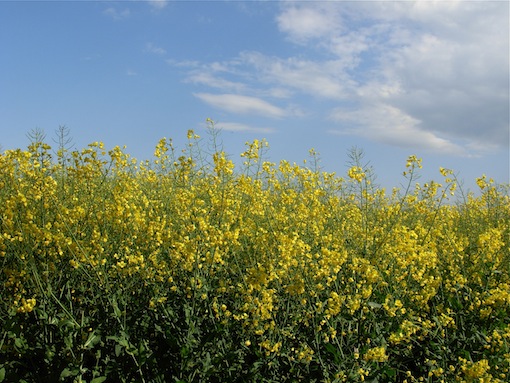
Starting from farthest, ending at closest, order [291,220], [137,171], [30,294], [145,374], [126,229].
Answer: [137,171], [291,220], [126,229], [30,294], [145,374]

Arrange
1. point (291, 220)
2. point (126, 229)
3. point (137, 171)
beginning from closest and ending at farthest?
1. point (126, 229)
2. point (291, 220)
3. point (137, 171)

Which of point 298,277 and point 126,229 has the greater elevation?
point 126,229

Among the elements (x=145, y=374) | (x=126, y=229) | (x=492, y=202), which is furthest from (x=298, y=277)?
(x=492, y=202)

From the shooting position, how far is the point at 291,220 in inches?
183

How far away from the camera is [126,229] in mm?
3785

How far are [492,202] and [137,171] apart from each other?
17.7 ft

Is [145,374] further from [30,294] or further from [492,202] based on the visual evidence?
[492,202]

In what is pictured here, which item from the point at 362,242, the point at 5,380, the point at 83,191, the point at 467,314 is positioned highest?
the point at 83,191

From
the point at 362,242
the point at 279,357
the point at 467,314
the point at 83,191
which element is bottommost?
the point at 279,357

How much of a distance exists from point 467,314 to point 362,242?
92cm

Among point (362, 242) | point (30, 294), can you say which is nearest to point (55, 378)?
point (30, 294)

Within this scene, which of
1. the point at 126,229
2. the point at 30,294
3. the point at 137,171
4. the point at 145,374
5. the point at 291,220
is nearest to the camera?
the point at 145,374

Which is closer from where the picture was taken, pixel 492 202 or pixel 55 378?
pixel 55 378

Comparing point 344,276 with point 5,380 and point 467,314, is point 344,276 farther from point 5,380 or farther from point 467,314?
point 5,380
